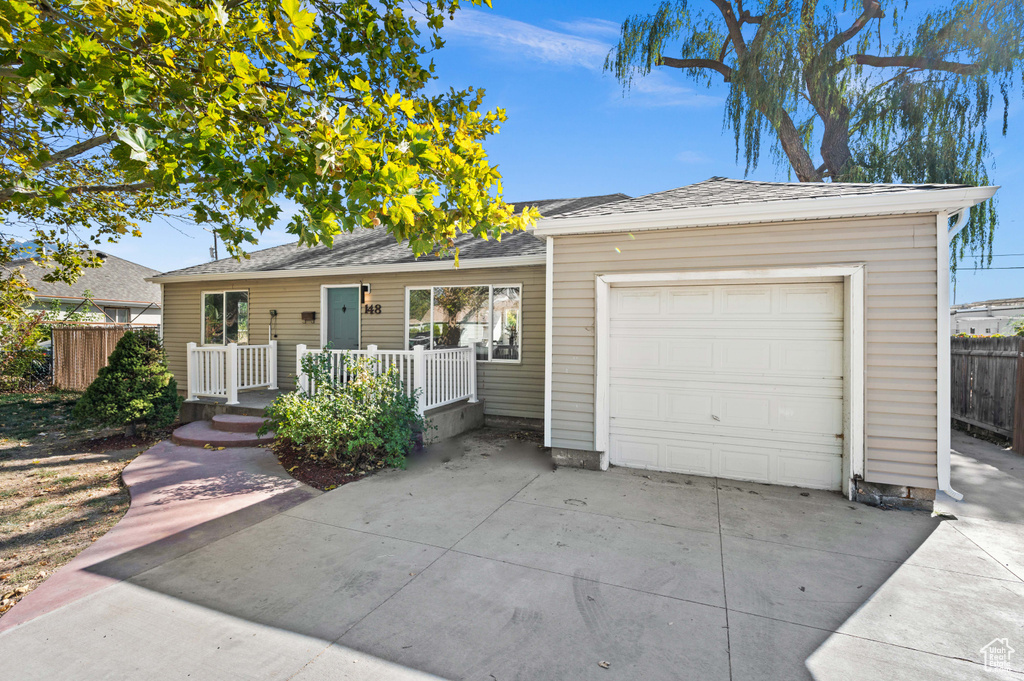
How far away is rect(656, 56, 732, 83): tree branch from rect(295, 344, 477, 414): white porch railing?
10.4 metres

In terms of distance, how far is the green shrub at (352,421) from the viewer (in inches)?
211

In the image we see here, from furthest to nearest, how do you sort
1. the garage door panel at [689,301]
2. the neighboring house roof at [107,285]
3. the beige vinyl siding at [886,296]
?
the neighboring house roof at [107,285]
the garage door panel at [689,301]
the beige vinyl siding at [886,296]

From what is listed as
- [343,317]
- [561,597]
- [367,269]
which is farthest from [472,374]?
[561,597]

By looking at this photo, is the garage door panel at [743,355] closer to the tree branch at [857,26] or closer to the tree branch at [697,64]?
the tree branch at [857,26]

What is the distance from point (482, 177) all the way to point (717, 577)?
129 inches

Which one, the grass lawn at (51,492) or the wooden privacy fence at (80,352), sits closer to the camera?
the grass lawn at (51,492)

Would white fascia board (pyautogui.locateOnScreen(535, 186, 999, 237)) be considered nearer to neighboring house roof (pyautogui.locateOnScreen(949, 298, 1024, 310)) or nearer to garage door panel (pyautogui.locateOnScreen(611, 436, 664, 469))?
garage door panel (pyautogui.locateOnScreen(611, 436, 664, 469))

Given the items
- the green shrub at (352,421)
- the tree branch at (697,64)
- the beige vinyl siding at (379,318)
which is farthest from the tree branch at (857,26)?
the green shrub at (352,421)

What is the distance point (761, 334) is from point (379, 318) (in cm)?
636

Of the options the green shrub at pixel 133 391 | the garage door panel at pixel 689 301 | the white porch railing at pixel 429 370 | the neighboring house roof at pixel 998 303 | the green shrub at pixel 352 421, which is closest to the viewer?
the garage door panel at pixel 689 301

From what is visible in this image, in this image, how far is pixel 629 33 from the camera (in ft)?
42.0

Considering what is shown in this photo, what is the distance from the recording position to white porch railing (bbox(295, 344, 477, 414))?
677 cm

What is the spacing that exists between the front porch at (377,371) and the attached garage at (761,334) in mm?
2030

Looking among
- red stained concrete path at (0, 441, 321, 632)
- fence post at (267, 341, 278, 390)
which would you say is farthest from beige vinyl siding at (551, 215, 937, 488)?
fence post at (267, 341, 278, 390)
